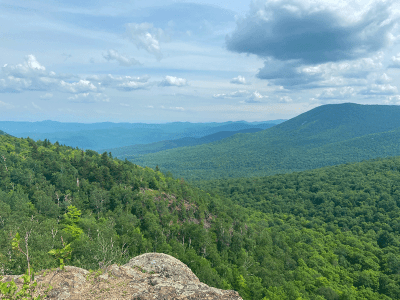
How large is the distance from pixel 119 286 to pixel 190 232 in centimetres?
5122

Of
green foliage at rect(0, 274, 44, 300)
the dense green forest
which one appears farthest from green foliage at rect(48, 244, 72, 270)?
the dense green forest

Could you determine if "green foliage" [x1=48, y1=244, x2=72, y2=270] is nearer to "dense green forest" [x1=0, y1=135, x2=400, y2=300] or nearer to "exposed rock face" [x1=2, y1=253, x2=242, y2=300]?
"exposed rock face" [x1=2, y1=253, x2=242, y2=300]

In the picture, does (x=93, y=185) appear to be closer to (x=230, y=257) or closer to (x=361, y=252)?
(x=230, y=257)

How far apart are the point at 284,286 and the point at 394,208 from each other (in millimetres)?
108450

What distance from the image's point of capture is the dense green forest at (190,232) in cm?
4256

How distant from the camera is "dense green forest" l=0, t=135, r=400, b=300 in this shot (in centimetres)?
4256

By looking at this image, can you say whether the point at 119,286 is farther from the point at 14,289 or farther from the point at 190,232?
the point at 190,232

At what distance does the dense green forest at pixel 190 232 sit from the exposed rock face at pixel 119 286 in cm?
749

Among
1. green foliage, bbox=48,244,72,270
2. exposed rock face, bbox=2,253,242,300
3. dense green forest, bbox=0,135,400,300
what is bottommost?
dense green forest, bbox=0,135,400,300

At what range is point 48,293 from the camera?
15070mm

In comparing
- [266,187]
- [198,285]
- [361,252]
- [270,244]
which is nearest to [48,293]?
[198,285]

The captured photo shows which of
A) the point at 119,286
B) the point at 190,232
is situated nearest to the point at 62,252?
the point at 119,286

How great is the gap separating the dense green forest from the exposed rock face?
749 centimetres

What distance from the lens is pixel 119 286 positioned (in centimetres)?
1730
